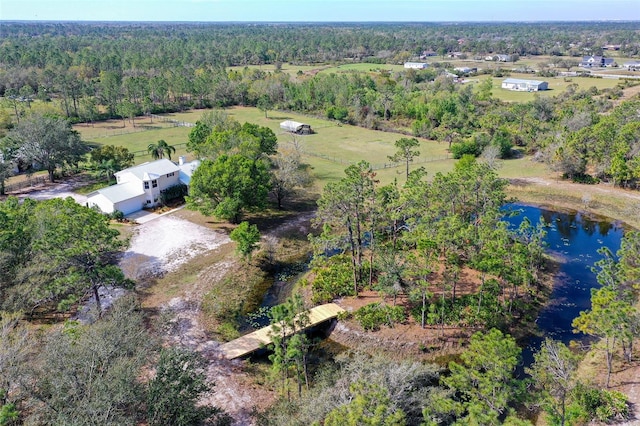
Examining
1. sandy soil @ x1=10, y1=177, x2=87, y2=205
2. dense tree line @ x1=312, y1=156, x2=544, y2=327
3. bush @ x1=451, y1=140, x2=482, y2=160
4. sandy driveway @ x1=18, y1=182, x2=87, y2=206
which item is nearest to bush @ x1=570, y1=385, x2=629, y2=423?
dense tree line @ x1=312, y1=156, x2=544, y2=327

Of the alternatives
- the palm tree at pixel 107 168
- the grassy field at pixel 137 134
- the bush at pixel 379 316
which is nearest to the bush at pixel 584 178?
the bush at pixel 379 316

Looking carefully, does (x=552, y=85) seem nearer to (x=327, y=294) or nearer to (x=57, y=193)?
(x=327, y=294)

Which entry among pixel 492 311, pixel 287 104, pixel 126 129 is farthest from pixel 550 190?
pixel 126 129

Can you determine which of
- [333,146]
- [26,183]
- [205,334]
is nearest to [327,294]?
[205,334]

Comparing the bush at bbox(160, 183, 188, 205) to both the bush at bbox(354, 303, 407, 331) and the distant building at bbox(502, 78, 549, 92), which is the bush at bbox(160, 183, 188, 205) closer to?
the bush at bbox(354, 303, 407, 331)

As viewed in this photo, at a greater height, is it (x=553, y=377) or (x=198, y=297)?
(x=553, y=377)

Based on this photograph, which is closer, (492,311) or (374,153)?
(492,311)

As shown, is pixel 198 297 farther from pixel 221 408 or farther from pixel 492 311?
pixel 492 311

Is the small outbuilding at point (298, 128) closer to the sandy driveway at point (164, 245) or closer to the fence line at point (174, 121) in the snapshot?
the fence line at point (174, 121)
